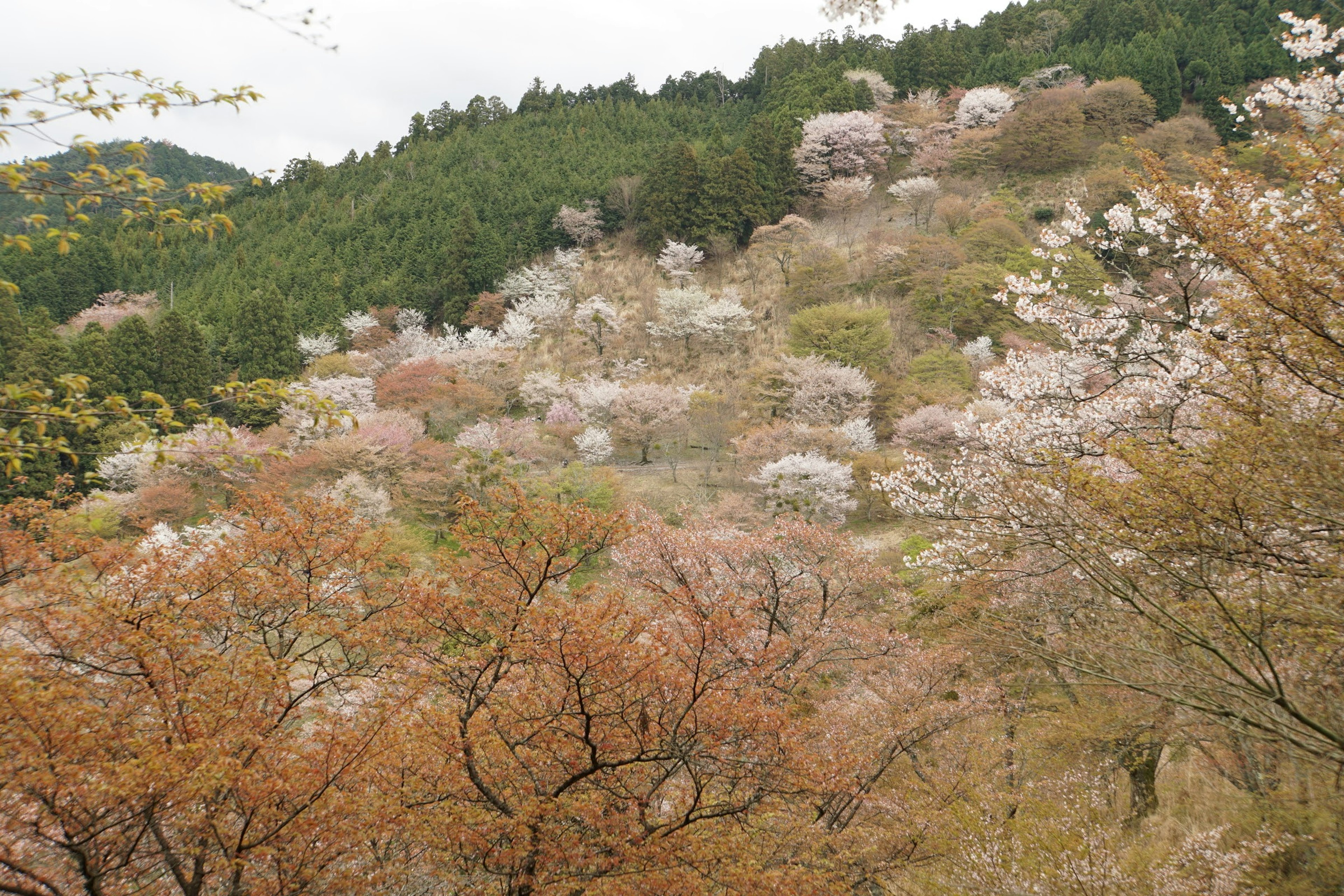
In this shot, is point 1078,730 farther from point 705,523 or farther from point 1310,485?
point 705,523

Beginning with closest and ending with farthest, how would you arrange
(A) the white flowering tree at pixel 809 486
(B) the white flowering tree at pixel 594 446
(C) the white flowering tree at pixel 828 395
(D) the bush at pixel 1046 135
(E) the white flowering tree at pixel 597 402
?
1. (A) the white flowering tree at pixel 809 486
2. (C) the white flowering tree at pixel 828 395
3. (B) the white flowering tree at pixel 594 446
4. (E) the white flowering tree at pixel 597 402
5. (D) the bush at pixel 1046 135

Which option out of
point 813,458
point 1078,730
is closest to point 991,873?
point 1078,730

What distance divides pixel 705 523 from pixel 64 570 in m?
12.0

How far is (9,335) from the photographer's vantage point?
2730 cm

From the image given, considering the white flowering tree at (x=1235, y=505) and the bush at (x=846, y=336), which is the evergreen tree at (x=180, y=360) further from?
the white flowering tree at (x=1235, y=505)

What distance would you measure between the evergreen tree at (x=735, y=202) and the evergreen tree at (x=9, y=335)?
31841mm

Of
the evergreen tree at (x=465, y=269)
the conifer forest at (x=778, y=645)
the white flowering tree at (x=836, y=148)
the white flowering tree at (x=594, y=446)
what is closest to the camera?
the conifer forest at (x=778, y=645)

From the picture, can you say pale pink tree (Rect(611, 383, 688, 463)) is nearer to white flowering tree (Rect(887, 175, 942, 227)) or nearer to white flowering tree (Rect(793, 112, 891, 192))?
white flowering tree (Rect(887, 175, 942, 227))

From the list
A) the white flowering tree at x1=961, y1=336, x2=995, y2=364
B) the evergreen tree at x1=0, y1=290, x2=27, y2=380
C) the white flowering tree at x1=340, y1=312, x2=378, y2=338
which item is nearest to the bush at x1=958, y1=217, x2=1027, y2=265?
the white flowering tree at x1=961, y1=336, x2=995, y2=364

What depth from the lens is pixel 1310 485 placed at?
12.7 ft

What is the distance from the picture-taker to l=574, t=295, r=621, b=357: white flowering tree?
35.5m

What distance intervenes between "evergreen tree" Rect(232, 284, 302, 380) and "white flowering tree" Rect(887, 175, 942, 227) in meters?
33.8

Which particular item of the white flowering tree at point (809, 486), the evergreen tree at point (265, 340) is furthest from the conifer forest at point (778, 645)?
the evergreen tree at point (265, 340)

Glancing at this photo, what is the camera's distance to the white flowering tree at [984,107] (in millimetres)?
42219
